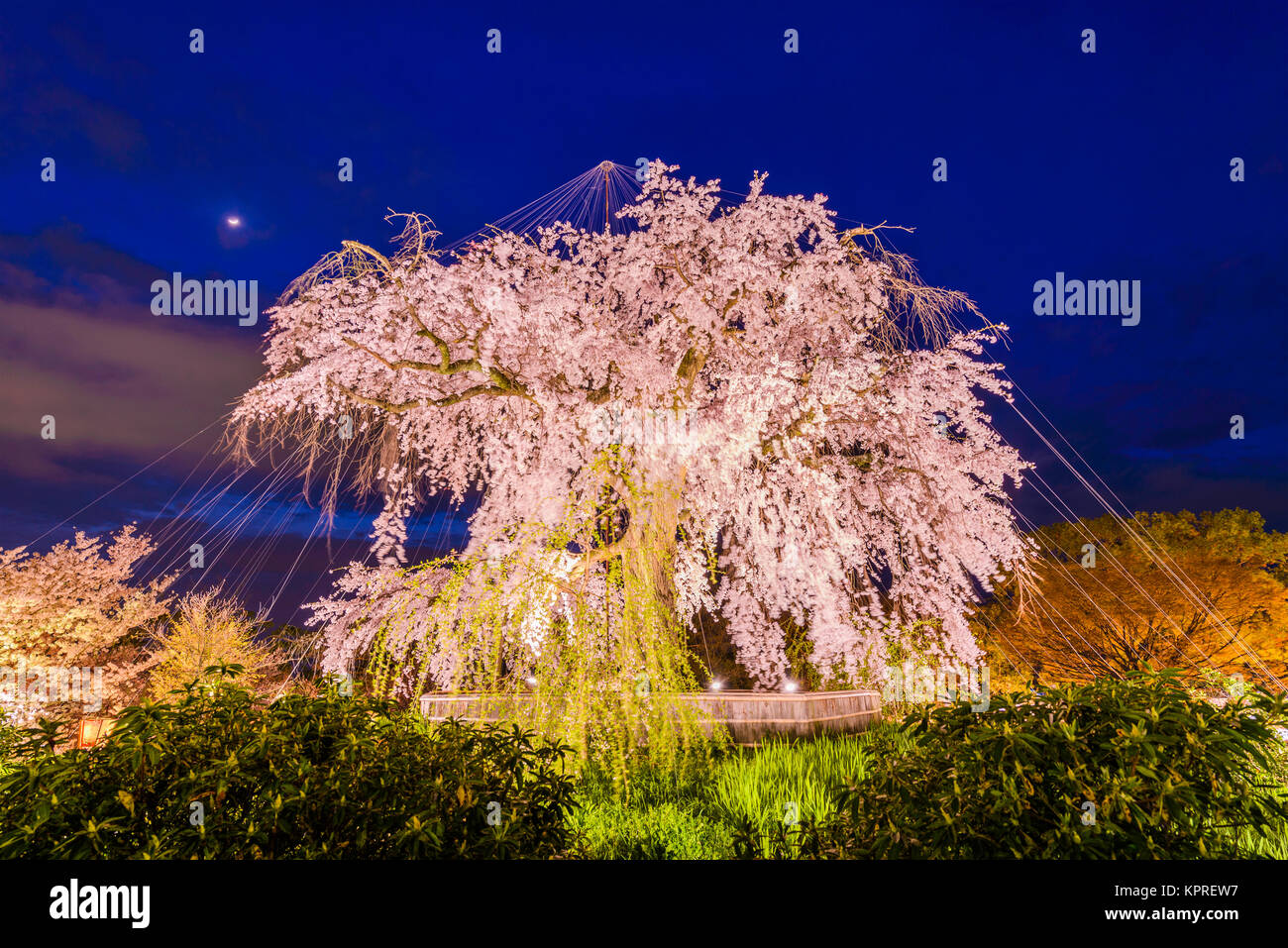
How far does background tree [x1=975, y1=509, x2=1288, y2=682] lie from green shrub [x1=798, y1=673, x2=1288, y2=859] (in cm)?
1206

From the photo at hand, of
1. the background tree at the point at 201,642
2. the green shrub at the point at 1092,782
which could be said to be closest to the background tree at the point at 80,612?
the background tree at the point at 201,642

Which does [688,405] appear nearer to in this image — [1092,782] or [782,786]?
[782,786]

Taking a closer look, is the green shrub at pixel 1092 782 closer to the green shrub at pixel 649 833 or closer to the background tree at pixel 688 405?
the green shrub at pixel 649 833

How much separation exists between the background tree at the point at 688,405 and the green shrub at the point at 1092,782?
3.59 meters

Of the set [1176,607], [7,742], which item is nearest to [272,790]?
[7,742]

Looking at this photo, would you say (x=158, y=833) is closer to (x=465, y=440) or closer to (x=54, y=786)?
(x=54, y=786)

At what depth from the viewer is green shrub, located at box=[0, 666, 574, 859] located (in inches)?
87.5

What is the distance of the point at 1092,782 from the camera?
2363mm

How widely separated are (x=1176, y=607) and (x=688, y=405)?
13908 mm

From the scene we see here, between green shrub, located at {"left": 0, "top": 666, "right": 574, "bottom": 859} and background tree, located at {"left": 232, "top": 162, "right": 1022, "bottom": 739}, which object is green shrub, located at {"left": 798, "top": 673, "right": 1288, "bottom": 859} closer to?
green shrub, located at {"left": 0, "top": 666, "right": 574, "bottom": 859}
